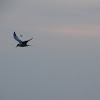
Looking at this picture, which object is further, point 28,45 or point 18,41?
point 18,41

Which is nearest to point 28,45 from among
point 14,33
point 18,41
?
point 18,41

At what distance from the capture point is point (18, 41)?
1503 inches

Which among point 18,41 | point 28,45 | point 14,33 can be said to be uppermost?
point 14,33

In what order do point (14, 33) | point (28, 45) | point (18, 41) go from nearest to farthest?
point (28, 45) < point (18, 41) < point (14, 33)

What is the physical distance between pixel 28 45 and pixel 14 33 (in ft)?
28.8

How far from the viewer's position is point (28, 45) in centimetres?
3350

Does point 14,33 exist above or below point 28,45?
above

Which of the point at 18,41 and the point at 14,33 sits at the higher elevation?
the point at 14,33

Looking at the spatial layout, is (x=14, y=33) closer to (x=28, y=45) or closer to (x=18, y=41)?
(x=18, y=41)

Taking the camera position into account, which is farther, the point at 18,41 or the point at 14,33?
the point at 14,33

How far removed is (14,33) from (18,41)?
390 centimetres

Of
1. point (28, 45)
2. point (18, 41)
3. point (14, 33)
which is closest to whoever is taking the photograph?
point (28, 45)

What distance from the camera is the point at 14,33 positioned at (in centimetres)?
4184
